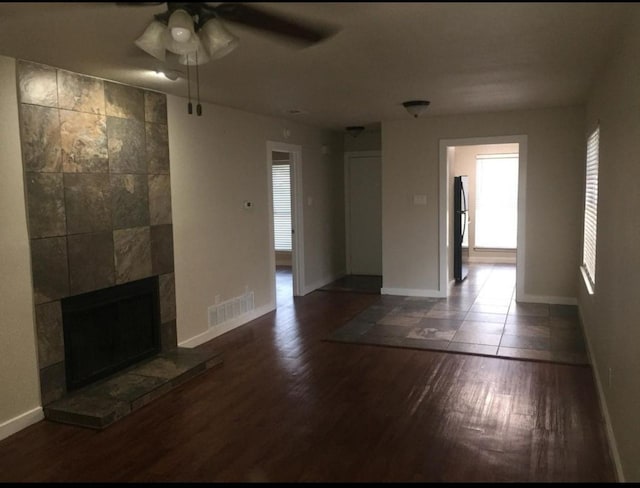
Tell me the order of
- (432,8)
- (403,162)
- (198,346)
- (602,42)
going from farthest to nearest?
(403,162)
(198,346)
(602,42)
(432,8)

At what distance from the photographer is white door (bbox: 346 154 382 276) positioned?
8305 millimetres

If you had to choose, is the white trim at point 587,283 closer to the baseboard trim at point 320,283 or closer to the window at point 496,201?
the baseboard trim at point 320,283

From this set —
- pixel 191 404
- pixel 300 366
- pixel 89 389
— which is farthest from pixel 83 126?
pixel 300 366

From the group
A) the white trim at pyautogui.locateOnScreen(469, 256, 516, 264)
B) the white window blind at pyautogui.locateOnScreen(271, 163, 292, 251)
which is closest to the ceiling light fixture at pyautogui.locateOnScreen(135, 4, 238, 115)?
the white window blind at pyautogui.locateOnScreen(271, 163, 292, 251)

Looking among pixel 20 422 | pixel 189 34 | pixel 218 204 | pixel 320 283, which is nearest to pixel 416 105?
pixel 218 204

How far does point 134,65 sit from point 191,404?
7.66 ft

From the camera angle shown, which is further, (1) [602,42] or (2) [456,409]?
(2) [456,409]

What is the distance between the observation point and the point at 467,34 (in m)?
2.90

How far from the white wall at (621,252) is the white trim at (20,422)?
343 cm

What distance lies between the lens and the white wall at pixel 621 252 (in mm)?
2320

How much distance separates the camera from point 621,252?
269 cm

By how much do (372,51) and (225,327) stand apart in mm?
3275

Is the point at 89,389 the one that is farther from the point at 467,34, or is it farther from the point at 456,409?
the point at 467,34

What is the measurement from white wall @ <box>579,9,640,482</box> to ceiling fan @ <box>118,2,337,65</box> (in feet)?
5.07
